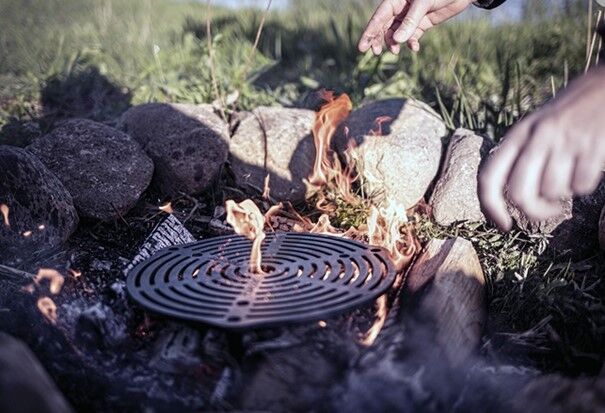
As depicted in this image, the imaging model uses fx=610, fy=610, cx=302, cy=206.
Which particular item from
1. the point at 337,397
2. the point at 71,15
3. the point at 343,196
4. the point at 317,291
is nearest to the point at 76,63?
the point at 71,15

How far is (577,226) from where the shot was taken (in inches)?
104

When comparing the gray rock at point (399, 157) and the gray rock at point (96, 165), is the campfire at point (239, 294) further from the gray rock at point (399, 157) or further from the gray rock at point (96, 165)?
the gray rock at point (96, 165)

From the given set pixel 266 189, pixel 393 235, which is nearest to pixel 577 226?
pixel 393 235

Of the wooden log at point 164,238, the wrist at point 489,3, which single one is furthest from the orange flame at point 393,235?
the wrist at point 489,3

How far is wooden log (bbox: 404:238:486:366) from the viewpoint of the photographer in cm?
207

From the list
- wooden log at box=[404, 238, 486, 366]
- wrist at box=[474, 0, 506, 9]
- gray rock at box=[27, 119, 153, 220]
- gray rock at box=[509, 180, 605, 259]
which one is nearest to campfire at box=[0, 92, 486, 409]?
wooden log at box=[404, 238, 486, 366]

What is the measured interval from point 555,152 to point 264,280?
4.01 ft

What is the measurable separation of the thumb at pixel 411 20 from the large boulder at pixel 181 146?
1186 mm

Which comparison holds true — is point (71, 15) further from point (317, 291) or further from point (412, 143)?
point (317, 291)

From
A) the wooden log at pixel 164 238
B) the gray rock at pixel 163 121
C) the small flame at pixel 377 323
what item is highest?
the gray rock at pixel 163 121

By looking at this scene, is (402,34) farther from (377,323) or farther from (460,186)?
(377,323)

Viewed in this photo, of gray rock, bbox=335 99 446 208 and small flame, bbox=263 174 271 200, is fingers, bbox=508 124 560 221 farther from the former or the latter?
small flame, bbox=263 174 271 200

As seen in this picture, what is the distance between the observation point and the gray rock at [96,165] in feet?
9.53

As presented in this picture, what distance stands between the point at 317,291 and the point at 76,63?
352 cm
